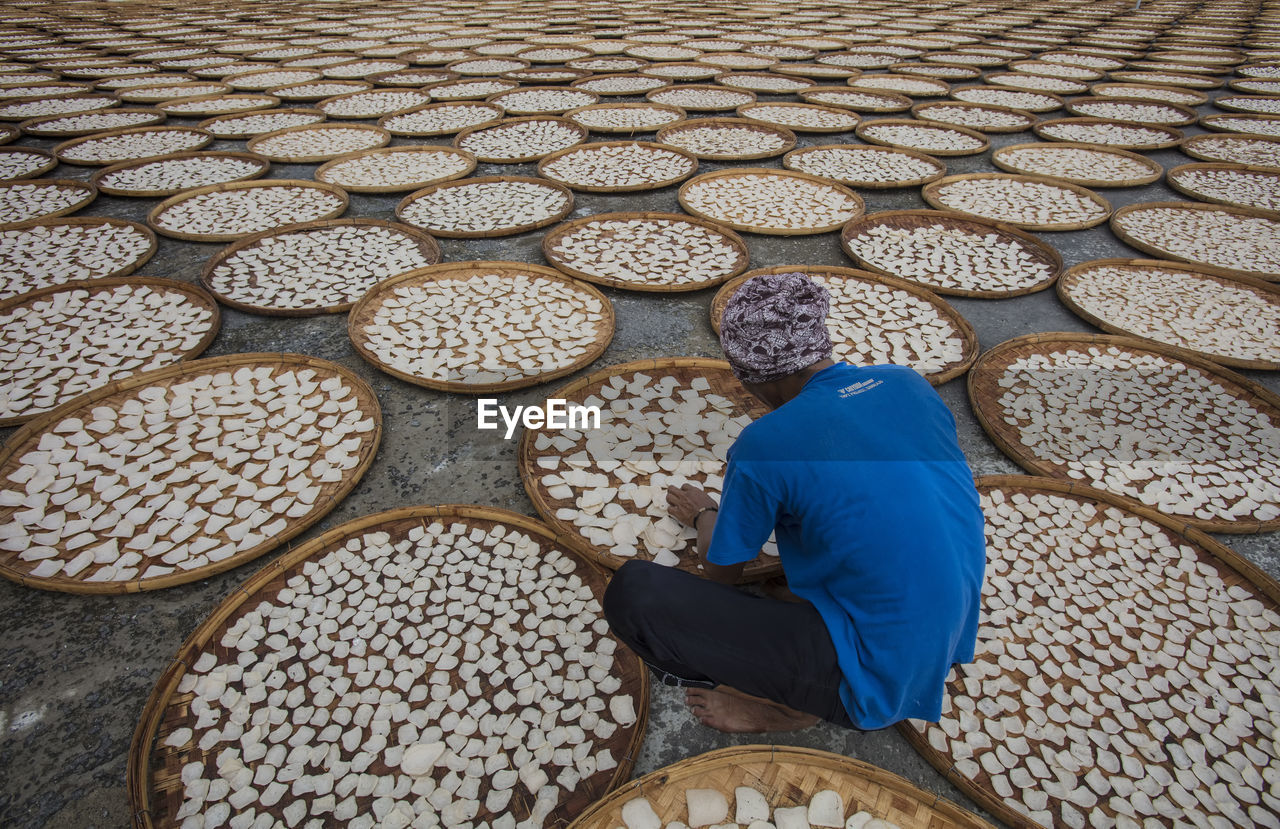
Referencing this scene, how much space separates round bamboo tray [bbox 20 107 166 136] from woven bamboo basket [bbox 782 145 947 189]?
3.37m

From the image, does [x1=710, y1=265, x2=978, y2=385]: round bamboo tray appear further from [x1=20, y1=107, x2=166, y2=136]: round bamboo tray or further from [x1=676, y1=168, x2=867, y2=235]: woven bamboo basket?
[x1=20, y1=107, x2=166, y2=136]: round bamboo tray

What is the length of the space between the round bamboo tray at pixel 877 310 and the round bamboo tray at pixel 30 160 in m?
3.03

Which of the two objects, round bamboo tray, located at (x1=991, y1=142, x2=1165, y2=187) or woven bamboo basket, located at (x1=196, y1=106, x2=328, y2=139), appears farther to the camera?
woven bamboo basket, located at (x1=196, y1=106, x2=328, y2=139)

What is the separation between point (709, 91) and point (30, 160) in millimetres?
3654

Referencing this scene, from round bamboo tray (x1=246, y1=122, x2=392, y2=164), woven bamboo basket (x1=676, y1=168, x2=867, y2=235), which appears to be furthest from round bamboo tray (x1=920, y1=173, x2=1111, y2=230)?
round bamboo tray (x1=246, y1=122, x2=392, y2=164)

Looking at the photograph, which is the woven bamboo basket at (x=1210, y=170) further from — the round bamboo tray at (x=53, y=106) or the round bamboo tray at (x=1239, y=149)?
the round bamboo tray at (x=53, y=106)

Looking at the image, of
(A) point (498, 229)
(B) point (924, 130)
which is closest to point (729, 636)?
(A) point (498, 229)

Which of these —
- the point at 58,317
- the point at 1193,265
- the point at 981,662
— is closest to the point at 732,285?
the point at 981,662

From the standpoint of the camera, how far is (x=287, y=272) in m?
2.07

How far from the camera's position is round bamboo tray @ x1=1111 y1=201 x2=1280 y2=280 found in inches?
83.3

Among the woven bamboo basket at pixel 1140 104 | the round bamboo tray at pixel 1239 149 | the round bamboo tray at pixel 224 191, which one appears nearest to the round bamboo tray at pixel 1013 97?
the woven bamboo basket at pixel 1140 104

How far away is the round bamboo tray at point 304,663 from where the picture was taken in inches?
35.0

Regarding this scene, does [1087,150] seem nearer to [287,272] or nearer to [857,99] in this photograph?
[857,99]

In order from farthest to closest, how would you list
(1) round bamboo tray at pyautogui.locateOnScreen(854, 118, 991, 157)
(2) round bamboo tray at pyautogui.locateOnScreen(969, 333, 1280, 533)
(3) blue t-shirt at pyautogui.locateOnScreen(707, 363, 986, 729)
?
(1) round bamboo tray at pyautogui.locateOnScreen(854, 118, 991, 157), (2) round bamboo tray at pyautogui.locateOnScreen(969, 333, 1280, 533), (3) blue t-shirt at pyautogui.locateOnScreen(707, 363, 986, 729)
